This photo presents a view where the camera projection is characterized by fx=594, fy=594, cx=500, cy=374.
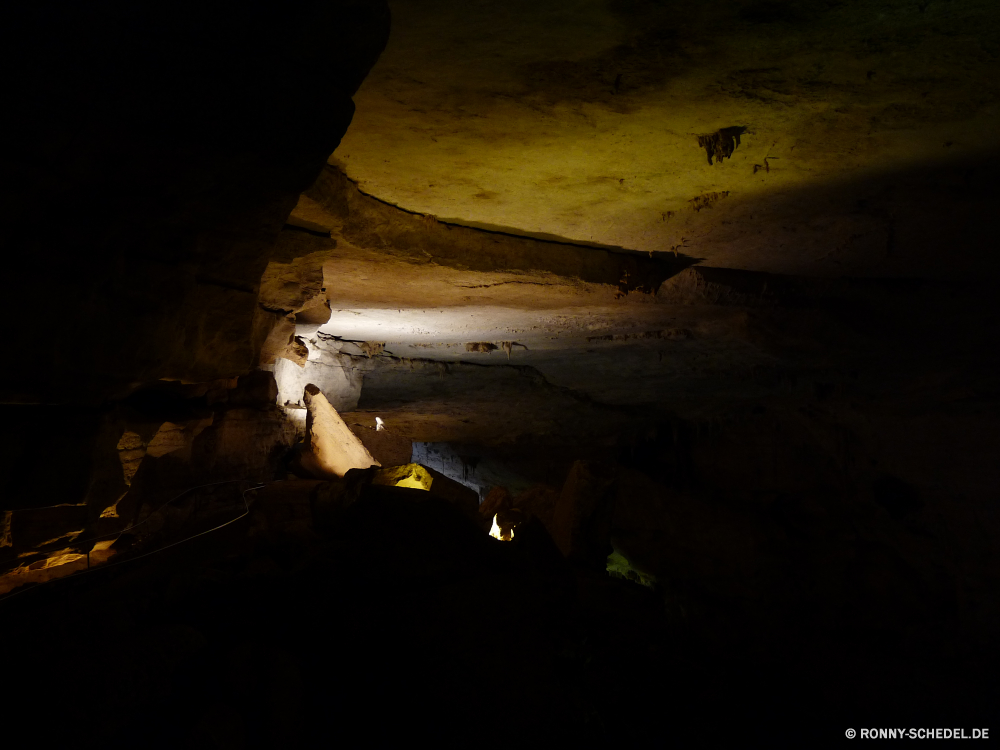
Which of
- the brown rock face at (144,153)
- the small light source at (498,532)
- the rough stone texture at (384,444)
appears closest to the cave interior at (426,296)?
the brown rock face at (144,153)

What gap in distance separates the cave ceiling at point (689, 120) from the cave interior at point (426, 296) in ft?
0.06

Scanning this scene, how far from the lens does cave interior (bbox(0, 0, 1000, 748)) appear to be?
2076mm

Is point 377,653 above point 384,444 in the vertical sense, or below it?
below

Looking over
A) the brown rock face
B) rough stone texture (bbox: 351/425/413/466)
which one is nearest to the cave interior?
the brown rock face

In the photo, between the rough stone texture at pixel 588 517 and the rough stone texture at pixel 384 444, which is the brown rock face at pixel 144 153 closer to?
the rough stone texture at pixel 588 517

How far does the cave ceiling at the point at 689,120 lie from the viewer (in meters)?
2.09

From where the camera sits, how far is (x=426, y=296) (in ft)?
16.1

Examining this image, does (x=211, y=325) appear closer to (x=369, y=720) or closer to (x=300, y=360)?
(x=369, y=720)

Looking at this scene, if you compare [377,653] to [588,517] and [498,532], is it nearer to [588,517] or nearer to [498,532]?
[588,517]

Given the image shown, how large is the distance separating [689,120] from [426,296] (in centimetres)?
267

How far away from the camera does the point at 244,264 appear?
2.91 m

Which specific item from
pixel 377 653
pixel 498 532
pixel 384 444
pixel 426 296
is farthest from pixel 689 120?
pixel 384 444

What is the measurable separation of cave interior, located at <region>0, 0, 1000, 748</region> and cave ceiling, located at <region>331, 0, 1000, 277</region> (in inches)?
0.8

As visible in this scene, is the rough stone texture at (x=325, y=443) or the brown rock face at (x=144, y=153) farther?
the rough stone texture at (x=325, y=443)
